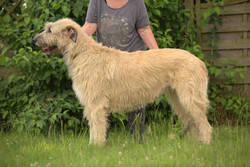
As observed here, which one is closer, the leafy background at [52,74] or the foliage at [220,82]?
the leafy background at [52,74]

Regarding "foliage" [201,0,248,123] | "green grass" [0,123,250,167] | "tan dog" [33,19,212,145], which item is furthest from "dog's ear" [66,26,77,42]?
"foliage" [201,0,248,123]

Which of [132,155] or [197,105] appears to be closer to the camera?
[132,155]

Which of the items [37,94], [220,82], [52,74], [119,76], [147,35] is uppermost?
[147,35]

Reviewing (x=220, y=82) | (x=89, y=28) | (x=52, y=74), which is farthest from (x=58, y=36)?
(x=220, y=82)

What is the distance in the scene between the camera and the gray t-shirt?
14.7 ft

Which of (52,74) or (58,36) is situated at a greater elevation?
(58,36)

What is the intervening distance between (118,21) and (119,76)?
867 mm

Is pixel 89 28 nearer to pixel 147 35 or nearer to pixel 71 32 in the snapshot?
pixel 71 32

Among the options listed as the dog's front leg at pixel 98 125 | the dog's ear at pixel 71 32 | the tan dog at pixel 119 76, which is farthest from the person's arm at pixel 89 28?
the dog's front leg at pixel 98 125

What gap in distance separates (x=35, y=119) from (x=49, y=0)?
79.6 inches

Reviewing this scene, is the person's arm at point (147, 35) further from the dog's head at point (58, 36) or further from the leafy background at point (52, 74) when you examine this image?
the dog's head at point (58, 36)

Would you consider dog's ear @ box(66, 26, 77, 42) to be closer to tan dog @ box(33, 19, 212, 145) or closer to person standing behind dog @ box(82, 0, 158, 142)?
tan dog @ box(33, 19, 212, 145)

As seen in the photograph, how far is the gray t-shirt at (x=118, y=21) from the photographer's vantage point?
4.47 m

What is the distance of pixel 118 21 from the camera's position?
4.46m
